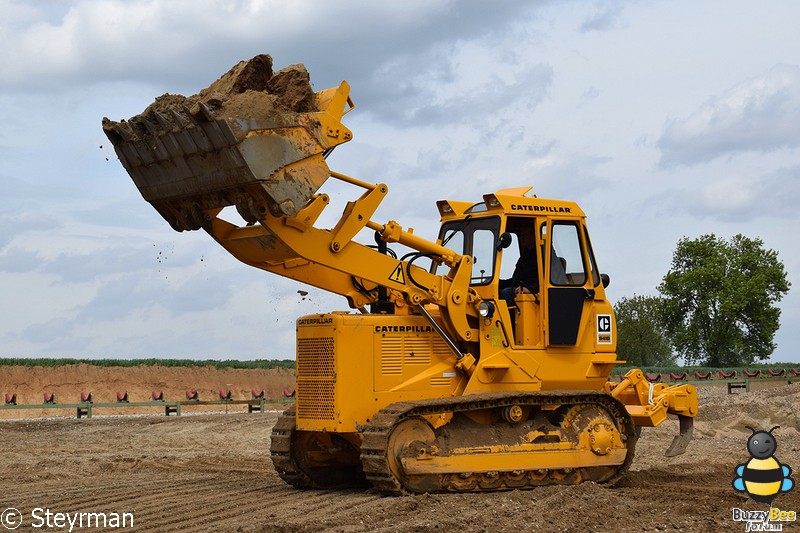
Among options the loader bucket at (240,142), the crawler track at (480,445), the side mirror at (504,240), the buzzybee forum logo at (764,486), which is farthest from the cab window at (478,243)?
the buzzybee forum logo at (764,486)

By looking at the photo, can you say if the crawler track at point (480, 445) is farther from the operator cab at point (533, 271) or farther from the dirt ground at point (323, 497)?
the operator cab at point (533, 271)

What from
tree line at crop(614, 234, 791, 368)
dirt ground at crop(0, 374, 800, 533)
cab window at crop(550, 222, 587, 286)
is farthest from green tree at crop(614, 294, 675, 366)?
cab window at crop(550, 222, 587, 286)

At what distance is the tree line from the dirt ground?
2280 inches

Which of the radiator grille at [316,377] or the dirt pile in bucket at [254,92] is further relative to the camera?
the radiator grille at [316,377]

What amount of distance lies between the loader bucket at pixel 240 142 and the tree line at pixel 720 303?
70814mm

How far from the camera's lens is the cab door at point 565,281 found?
554 inches

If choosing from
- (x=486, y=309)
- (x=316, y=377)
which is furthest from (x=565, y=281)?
(x=316, y=377)

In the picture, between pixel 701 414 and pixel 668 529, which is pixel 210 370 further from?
pixel 668 529

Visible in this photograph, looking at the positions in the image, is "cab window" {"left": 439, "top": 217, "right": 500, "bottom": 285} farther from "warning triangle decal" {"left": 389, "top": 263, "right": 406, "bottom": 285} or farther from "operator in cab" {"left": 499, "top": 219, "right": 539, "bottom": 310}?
"warning triangle decal" {"left": 389, "top": 263, "right": 406, "bottom": 285}

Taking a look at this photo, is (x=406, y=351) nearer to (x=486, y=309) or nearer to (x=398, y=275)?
(x=398, y=275)

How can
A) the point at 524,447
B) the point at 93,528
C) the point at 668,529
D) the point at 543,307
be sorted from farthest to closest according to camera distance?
1. the point at 543,307
2. the point at 524,447
3. the point at 93,528
4. the point at 668,529

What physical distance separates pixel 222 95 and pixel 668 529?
22.1ft

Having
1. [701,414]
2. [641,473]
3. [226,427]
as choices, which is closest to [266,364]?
[226,427]

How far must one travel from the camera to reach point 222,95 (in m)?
12.3
